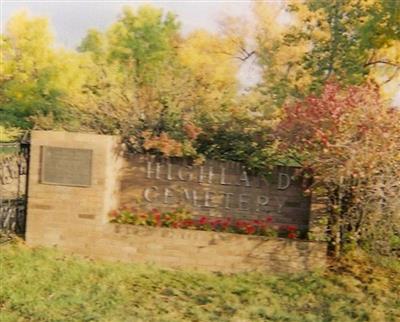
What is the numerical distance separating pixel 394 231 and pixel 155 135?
4.69m

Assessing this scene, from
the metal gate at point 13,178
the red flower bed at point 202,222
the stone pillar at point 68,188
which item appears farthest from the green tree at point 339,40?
the metal gate at point 13,178

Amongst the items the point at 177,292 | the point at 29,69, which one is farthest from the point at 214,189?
the point at 29,69

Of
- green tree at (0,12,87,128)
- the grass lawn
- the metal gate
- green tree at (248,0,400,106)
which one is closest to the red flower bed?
the grass lawn

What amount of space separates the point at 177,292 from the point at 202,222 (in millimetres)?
1834

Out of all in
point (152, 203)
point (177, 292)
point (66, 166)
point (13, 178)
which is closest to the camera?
point (177, 292)

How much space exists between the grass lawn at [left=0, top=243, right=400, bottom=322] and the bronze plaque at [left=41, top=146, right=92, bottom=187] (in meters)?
1.32

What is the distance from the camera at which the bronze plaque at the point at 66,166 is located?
9.58 metres

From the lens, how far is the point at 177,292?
8.06 meters

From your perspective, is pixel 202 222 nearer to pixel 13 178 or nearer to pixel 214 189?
pixel 214 189

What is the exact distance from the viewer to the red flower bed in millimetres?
9438

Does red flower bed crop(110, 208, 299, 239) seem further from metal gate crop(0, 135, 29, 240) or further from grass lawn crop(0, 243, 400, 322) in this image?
metal gate crop(0, 135, 29, 240)

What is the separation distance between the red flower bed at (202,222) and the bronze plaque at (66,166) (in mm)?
924

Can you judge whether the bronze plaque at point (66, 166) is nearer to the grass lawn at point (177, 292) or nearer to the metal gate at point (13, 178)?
the metal gate at point (13, 178)

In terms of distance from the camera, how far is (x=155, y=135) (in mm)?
10273
